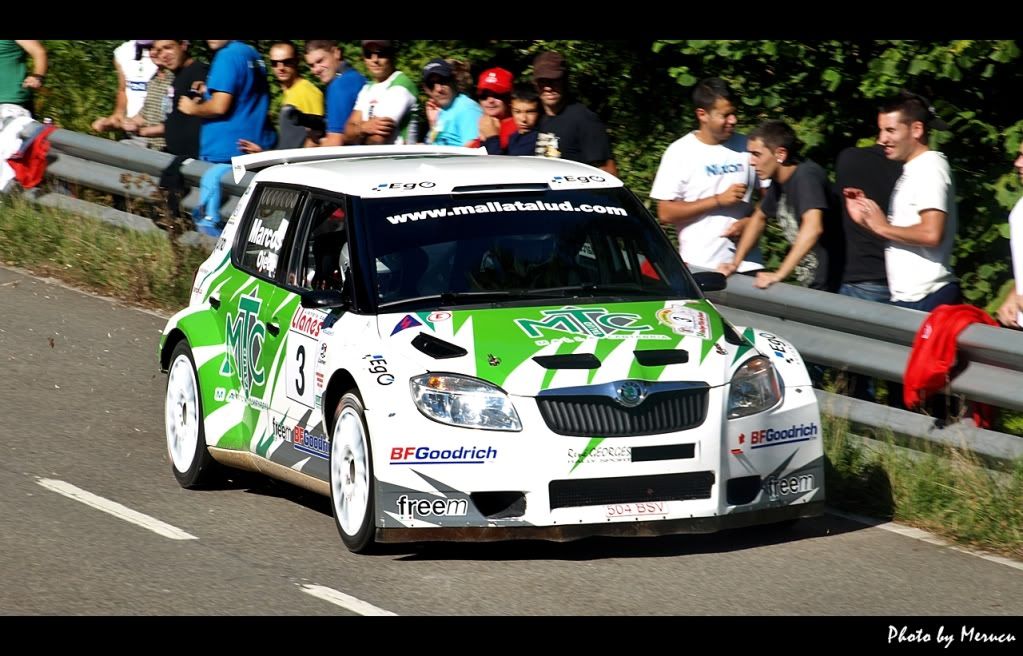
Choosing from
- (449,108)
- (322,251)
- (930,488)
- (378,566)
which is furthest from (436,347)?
(449,108)

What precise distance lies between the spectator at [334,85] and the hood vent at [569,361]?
6.45 meters

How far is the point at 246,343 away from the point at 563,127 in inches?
135

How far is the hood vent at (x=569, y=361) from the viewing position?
25.5 feet

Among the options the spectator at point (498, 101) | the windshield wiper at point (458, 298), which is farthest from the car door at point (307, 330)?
the spectator at point (498, 101)

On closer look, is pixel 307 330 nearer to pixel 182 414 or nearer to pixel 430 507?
pixel 430 507

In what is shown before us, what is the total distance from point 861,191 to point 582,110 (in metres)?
2.30

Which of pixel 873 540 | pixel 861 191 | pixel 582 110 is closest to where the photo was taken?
pixel 873 540

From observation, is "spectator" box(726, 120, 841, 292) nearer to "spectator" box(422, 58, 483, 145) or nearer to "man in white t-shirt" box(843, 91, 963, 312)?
"man in white t-shirt" box(843, 91, 963, 312)

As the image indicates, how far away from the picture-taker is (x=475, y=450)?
7.61 metres

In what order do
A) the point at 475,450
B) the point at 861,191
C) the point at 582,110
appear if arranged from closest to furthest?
the point at 475,450 → the point at 861,191 → the point at 582,110

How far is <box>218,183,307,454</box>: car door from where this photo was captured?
9.05 metres

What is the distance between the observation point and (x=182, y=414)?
9.87 metres
